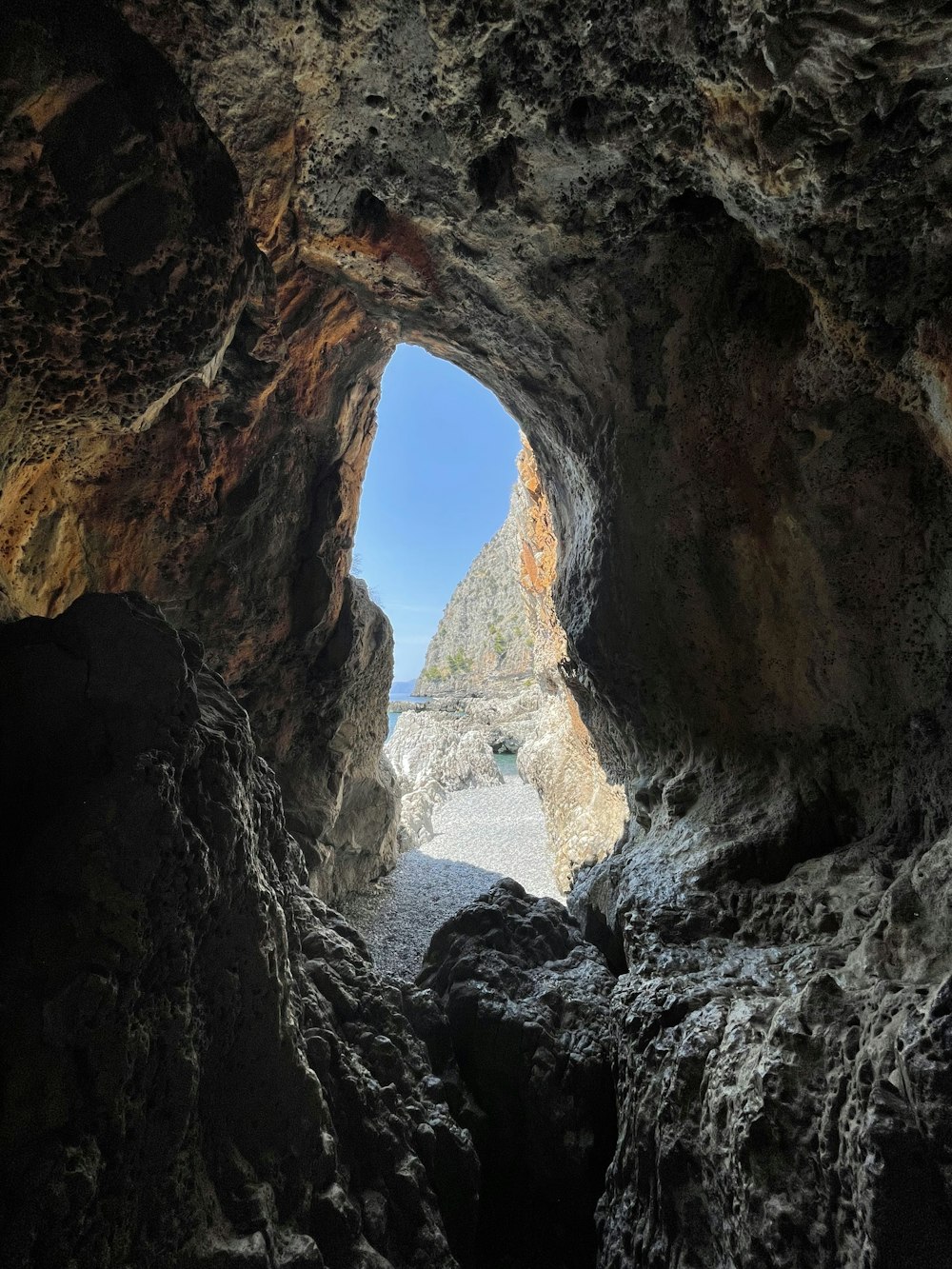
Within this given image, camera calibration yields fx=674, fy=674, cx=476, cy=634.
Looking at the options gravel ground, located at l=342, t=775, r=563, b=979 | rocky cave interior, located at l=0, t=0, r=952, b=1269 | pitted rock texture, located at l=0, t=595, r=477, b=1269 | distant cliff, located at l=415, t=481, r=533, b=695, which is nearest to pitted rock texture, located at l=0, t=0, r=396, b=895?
rocky cave interior, located at l=0, t=0, r=952, b=1269

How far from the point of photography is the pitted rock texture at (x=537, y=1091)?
352cm

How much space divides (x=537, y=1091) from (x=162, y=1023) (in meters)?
2.32

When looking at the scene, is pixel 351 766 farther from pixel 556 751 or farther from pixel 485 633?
pixel 485 633

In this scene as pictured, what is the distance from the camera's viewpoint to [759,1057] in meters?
2.57

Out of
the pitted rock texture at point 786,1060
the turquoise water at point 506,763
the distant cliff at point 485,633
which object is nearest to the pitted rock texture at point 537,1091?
the pitted rock texture at point 786,1060

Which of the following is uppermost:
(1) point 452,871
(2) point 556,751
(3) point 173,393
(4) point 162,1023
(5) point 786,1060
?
(2) point 556,751

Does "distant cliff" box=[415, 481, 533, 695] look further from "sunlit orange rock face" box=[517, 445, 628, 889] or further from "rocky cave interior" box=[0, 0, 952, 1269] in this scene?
"rocky cave interior" box=[0, 0, 952, 1269]

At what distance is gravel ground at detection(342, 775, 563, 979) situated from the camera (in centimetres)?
730

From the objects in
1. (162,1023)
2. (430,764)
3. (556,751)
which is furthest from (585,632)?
(430,764)

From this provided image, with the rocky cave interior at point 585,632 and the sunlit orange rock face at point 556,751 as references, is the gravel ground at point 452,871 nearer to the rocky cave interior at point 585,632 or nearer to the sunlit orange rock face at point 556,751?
the sunlit orange rock face at point 556,751

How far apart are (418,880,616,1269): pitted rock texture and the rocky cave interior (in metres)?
0.03

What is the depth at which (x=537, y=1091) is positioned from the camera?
12.6ft

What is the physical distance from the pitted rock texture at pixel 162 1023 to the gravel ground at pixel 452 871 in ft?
9.86

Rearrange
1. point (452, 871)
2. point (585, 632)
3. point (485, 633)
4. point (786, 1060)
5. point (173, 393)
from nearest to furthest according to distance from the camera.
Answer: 1. point (786, 1060)
2. point (173, 393)
3. point (585, 632)
4. point (452, 871)
5. point (485, 633)
